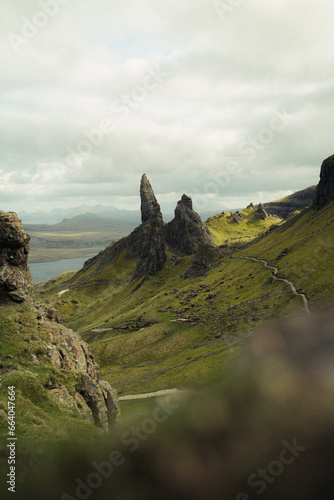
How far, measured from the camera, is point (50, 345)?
148ft

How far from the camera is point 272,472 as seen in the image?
1401 inches

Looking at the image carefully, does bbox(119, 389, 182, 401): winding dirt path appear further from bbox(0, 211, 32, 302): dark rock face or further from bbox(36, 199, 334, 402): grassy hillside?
bbox(0, 211, 32, 302): dark rock face

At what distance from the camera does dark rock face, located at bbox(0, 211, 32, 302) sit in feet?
167

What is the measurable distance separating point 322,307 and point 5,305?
79.8m

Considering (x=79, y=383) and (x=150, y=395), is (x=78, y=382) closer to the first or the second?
(x=79, y=383)

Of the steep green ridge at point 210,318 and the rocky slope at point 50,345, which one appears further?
the steep green ridge at point 210,318

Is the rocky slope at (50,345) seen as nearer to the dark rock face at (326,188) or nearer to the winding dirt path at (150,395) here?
the winding dirt path at (150,395)

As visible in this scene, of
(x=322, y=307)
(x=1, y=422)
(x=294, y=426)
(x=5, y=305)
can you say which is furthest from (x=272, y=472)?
(x=322, y=307)

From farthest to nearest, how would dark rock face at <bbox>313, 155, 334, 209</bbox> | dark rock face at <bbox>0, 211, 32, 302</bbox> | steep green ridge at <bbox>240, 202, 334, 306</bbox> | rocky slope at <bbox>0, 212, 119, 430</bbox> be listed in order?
dark rock face at <bbox>313, 155, 334, 209</bbox>, steep green ridge at <bbox>240, 202, 334, 306</bbox>, dark rock face at <bbox>0, 211, 32, 302</bbox>, rocky slope at <bbox>0, 212, 119, 430</bbox>

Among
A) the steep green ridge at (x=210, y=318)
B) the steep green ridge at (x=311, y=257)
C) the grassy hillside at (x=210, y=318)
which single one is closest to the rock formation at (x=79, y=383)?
the steep green ridge at (x=210, y=318)

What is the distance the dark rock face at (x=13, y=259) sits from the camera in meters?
51.0

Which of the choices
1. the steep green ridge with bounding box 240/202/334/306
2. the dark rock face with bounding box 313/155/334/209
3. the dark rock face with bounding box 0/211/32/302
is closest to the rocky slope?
the dark rock face with bounding box 0/211/32/302

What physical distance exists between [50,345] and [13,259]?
786 inches

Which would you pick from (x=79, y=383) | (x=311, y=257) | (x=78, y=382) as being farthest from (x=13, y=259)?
(x=311, y=257)
